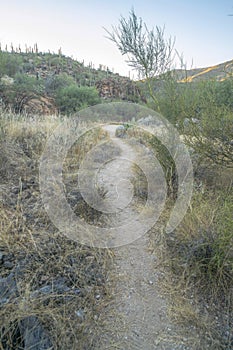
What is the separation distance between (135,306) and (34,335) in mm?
800

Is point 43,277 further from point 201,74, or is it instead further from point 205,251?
point 201,74

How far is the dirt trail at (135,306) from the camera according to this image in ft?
5.69

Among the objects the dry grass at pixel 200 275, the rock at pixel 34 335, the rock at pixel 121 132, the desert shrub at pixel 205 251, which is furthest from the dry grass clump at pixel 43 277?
the rock at pixel 121 132

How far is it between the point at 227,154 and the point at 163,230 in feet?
4.99

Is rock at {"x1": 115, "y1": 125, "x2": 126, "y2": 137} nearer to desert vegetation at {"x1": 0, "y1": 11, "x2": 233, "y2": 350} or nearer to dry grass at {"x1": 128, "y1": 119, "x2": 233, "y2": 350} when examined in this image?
desert vegetation at {"x1": 0, "y1": 11, "x2": 233, "y2": 350}

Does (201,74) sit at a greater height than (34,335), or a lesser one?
greater

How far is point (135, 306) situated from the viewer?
1996 millimetres

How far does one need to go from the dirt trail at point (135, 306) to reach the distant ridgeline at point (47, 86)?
3.53 meters

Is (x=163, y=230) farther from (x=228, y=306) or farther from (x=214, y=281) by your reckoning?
(x=228, y=306)

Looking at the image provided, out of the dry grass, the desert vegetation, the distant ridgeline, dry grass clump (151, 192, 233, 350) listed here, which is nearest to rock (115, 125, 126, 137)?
the distant ridgeline

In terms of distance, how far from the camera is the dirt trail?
68.3 inches

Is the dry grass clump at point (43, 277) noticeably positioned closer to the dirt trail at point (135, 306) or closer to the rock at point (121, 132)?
the dirt trail at point (135, 306)

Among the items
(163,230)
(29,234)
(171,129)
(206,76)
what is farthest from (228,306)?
(206,76)

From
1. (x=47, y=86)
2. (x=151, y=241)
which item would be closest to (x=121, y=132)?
(x=151, y=241)
